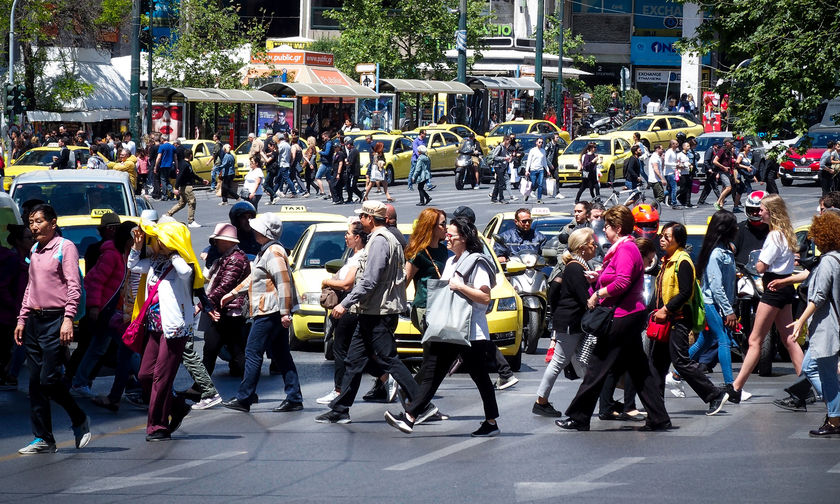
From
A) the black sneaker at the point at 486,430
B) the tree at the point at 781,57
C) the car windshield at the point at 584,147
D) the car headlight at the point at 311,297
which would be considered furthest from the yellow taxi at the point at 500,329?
the car windshield at the point at 584,147

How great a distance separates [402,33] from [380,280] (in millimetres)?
48341

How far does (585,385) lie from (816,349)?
1691mm

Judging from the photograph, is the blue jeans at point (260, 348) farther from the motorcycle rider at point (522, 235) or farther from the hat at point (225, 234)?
the motorcycle rider at point (522, 235)

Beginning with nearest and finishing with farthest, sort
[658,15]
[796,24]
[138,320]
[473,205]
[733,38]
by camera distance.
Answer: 1. [138,320]
2. [796,24]
3. [733,38]
4. [473,205]
5. [658,15]

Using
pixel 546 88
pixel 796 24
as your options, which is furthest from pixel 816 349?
pixel 546 88

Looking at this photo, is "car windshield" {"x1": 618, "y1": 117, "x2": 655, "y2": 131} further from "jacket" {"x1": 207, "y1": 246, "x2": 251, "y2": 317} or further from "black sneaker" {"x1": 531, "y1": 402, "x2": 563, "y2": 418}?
"black sneaker" {"x1": 531, "y1": 402, "x2": 563, "y2": 418}

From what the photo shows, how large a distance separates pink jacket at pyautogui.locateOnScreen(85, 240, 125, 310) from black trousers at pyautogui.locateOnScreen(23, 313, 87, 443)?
2.16 m

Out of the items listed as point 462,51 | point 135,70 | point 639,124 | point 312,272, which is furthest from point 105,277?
point 462,51

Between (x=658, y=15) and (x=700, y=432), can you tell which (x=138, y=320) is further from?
(x=658, y=15)

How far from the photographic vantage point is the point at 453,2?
58.7 metres

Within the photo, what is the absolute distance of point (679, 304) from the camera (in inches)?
404

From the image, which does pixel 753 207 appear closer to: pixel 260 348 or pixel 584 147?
pixel 260 348

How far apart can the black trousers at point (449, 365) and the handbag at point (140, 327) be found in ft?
6.45

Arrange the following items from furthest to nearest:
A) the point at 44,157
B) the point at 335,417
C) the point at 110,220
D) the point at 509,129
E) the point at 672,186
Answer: the point at 509,129 → the point at 44,157 → the point at 672,186 → the point at 110,220 → the point at 335,417
